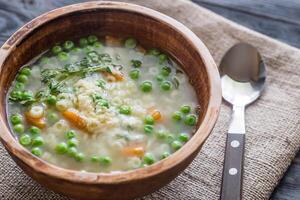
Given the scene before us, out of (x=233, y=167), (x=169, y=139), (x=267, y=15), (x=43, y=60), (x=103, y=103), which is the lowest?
(x=233, y=167)

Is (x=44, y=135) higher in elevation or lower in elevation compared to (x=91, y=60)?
lower

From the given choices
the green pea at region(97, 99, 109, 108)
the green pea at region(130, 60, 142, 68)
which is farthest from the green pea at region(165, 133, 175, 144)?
the green pea at region(130, 60, 142, 68)

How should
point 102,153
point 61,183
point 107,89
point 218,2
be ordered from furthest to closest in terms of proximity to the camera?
point 218,2 → point 107,89 → point 102,153 → point 61,183

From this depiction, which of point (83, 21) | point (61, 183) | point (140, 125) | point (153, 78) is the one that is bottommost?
point (61, 183)

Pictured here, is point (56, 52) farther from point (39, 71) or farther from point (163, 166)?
point (163, 166)

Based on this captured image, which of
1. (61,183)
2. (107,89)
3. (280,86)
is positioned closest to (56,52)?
(107,89)

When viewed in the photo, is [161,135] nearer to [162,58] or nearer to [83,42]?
[162,58]

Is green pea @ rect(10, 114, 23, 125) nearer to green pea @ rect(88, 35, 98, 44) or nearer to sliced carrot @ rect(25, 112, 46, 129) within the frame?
sliced carrot @ rect(25, 112, 46, 129)

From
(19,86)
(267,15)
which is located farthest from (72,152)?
(267,15)
